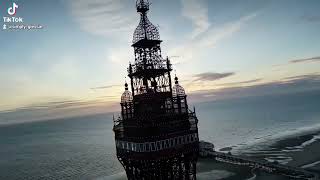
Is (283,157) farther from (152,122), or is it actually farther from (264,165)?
(152,122)

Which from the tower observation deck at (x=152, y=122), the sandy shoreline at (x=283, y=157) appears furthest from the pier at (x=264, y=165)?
the tower observation deck at (x=152, y=122)

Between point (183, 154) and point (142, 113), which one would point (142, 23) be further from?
point (183, 154)

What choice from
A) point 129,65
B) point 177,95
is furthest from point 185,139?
point 129,65

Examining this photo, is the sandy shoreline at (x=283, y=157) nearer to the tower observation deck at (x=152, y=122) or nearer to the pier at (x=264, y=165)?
the pier at (x=264, y=165)

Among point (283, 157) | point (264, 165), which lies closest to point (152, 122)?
point (264, 165)

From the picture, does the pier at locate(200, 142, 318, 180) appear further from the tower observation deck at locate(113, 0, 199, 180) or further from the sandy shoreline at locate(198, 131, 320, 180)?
the tower observation deck at locate(113, 0, 199, 180)

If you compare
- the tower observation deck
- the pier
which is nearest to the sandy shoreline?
the pier
